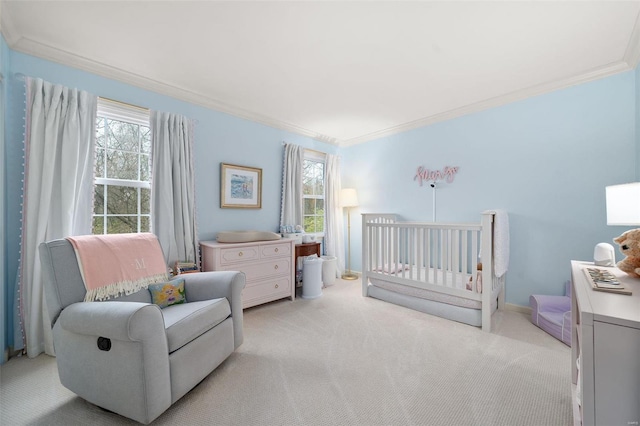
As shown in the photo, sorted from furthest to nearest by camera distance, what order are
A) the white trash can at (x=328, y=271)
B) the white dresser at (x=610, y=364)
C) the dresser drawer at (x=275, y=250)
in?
1. the white trash can at (x=328, y=271)
2. the dresser drawer at (x=275, y=250)
3. the white dresser at (x=610, y=364)

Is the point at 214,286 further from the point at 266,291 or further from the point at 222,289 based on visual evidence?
the point at 266,291

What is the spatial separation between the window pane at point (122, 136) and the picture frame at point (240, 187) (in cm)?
85

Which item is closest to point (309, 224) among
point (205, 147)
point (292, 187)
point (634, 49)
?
point (292, 187)

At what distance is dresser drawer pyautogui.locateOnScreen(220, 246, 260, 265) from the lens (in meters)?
2.57

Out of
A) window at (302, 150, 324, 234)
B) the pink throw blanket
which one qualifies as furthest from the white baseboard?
the pink throw blanket

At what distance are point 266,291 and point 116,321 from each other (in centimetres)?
176

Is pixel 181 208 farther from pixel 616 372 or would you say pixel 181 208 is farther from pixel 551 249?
pixel 551 249

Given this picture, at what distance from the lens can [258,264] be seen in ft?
9.28

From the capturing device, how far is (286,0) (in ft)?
4.95

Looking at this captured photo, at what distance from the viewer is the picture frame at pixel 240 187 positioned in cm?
302

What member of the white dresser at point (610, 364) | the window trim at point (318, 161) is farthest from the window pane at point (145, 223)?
the white dresser at point (610, 364)

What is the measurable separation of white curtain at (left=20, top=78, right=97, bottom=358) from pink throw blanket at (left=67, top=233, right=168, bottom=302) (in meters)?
0.57

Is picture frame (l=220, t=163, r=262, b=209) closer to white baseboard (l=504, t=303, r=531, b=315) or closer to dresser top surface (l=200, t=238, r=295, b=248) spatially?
dresser top surface (l=200, t=238, r=295, b=248)

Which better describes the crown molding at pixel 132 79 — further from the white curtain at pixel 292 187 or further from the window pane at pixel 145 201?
the window pane at pixel 145 201
